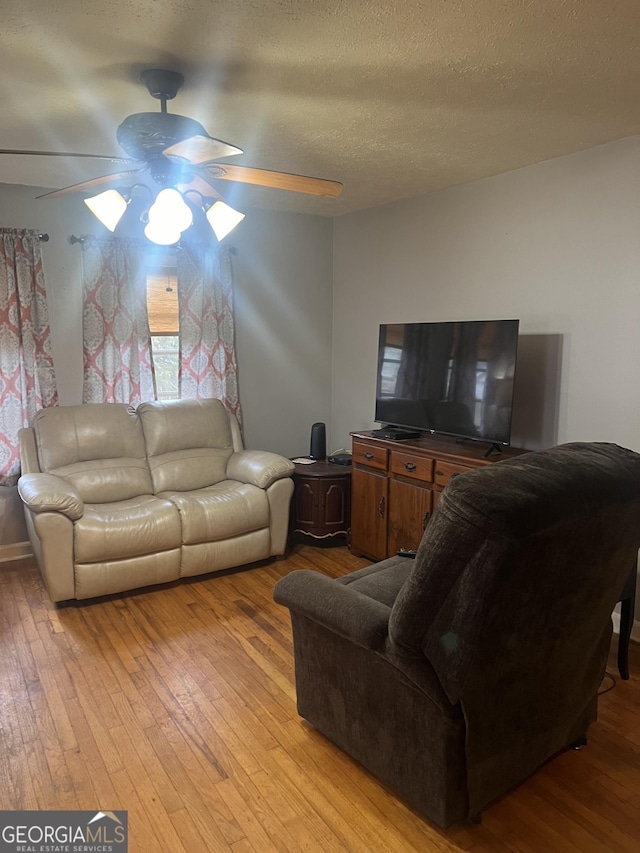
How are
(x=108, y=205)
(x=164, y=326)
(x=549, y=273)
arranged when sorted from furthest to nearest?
(x=164, y=326)
(x=549, y=273)
(x=108, y=205)

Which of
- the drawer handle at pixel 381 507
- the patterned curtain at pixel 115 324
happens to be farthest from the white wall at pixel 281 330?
the drawer handle at pixel 381 507

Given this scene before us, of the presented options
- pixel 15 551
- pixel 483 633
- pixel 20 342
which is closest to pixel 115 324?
pixel 20 342

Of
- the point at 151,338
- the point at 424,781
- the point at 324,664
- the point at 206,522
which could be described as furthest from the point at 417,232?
the point at 424,781

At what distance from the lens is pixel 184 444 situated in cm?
436

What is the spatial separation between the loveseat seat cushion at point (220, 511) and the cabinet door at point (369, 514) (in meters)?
0.62

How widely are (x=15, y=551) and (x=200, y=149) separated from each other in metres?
3.28

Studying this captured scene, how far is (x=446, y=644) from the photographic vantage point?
1683 mm

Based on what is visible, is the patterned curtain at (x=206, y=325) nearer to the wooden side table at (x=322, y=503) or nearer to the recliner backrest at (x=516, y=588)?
the wooden side table at (x=322, y=503)

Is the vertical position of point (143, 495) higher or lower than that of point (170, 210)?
lower

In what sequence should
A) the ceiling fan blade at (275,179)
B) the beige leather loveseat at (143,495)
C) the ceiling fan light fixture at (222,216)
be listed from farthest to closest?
the beige leather loveseat at (143,495), the ceiling fan light fixture at (222,216), the ceiling fan blade at (275,179)

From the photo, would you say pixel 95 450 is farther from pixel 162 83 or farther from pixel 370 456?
pixel 162 83

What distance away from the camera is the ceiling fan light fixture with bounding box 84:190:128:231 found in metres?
2.42

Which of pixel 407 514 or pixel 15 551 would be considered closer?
pixel 407 514

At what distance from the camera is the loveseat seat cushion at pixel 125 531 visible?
135 inches
